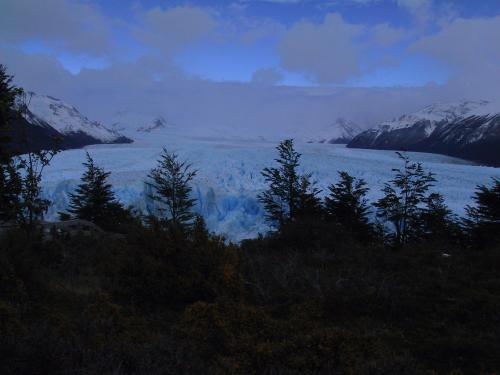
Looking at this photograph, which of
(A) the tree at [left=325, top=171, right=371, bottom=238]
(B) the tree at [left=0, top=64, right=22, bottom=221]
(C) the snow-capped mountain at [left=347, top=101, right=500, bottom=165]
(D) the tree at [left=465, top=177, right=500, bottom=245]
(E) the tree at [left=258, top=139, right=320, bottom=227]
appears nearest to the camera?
(B) the tree at [left=0, top=64, right=22, bottom=221]

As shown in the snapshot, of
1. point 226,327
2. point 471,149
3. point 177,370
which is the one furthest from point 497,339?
point 471,149

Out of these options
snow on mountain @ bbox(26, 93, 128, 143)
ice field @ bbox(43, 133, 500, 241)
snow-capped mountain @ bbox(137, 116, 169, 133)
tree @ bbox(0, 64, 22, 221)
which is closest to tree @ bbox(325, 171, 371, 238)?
ice field @ bbox(43, 133, 500, 241)

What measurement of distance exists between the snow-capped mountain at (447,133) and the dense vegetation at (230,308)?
58.2m

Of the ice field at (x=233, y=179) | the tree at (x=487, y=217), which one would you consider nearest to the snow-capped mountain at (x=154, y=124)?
the ice field at (x=233, y=179)

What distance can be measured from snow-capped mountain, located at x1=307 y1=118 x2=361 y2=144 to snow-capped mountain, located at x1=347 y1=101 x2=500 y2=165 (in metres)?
41.5

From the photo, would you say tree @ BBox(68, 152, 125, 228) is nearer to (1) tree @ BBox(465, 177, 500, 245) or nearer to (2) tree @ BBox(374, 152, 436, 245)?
(2) tree @ BBox(374, 152, 436, 245)

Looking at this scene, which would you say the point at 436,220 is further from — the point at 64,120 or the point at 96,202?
the point at 64,120

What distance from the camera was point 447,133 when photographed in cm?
9062

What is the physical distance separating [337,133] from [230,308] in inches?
6542

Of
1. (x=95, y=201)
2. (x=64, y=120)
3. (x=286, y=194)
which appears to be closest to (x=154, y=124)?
(x=64, y=120)

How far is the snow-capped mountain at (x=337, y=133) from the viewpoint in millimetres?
155925

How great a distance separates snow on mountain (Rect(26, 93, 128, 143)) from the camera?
317 feet

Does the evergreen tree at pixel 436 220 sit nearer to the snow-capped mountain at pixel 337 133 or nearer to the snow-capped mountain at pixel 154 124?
the snow-capped mountain at pixel 337 133

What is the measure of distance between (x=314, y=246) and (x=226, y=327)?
23.8ft
